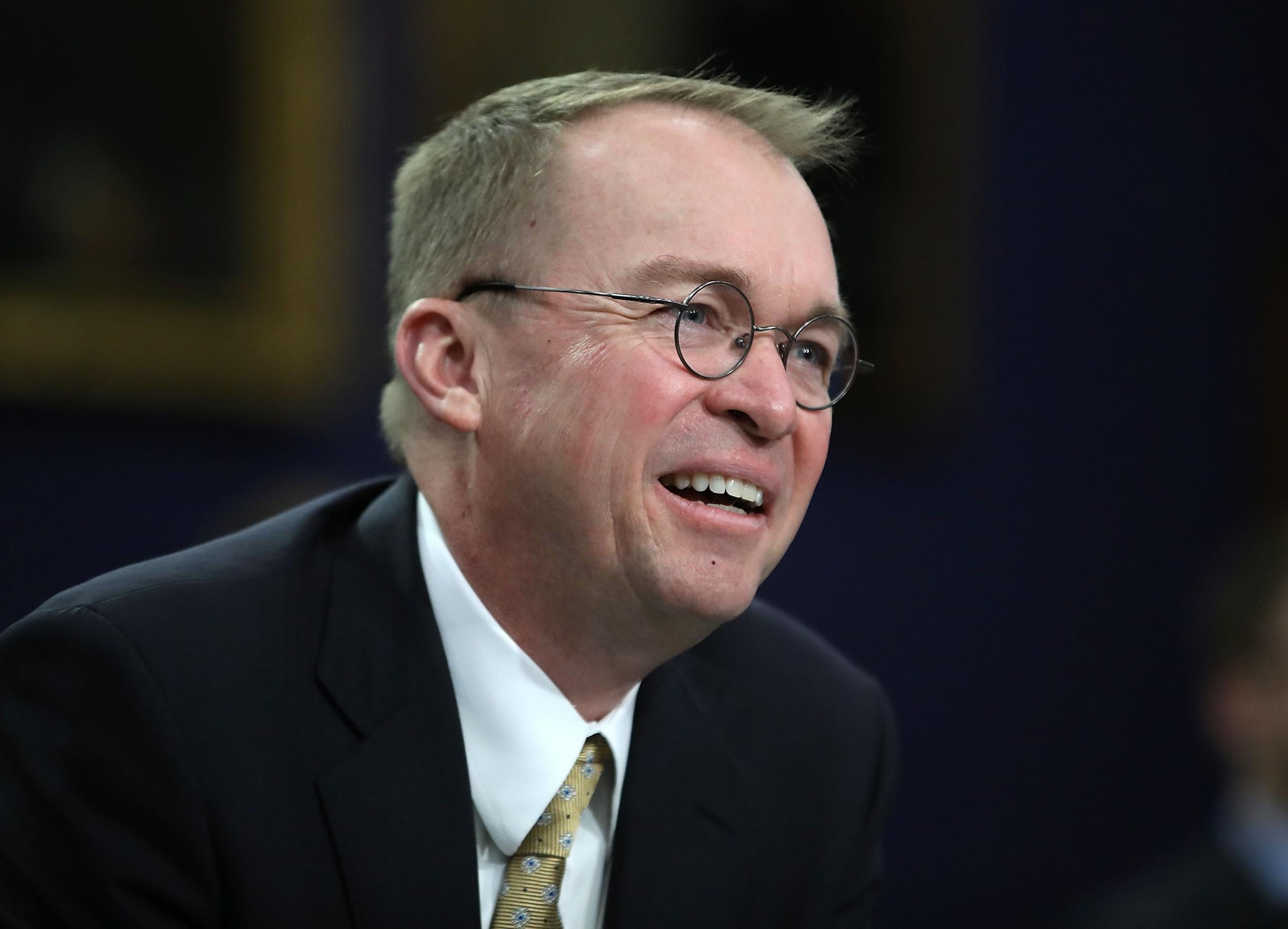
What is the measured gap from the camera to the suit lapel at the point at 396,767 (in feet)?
5.74

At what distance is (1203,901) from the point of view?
3061mm

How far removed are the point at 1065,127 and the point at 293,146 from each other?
297 centimetres

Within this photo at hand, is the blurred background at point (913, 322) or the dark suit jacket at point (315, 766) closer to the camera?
the dark suit jacket at point (315, 766)

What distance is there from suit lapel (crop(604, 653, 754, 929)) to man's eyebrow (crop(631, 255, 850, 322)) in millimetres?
664

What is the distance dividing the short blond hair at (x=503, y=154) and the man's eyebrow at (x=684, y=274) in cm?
22

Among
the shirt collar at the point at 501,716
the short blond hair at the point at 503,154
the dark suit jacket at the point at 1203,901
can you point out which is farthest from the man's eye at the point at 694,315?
the dark suit jacket at the point at 1203,901

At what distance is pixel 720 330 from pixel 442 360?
42 cm

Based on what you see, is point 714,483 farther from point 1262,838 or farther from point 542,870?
point 1262,838

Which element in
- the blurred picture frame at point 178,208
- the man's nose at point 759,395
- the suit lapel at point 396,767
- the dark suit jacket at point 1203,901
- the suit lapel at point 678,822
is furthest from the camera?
the blurred picture frame at point 178,208

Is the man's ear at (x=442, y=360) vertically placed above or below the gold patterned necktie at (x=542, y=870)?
above

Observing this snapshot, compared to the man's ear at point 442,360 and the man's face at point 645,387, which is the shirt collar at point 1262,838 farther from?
the man's ear at point 442,360

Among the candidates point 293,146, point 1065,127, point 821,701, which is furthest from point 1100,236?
point 821,701

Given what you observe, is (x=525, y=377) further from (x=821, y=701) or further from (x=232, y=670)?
(x=821, y=701)

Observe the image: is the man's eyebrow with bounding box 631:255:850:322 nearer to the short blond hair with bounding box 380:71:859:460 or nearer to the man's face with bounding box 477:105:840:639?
the man's face with bounding box 477:105:840:639
